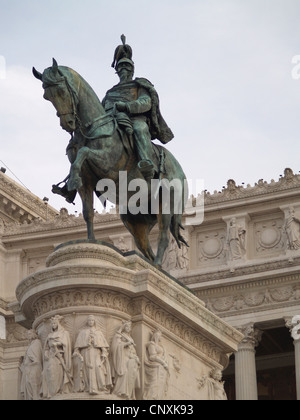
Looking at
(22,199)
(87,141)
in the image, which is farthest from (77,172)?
(22,199)

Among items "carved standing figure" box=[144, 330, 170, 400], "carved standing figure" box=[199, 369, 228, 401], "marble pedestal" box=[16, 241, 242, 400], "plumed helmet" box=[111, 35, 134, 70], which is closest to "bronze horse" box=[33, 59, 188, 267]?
"marble pedestal" box=[16, 241, 242, 400]

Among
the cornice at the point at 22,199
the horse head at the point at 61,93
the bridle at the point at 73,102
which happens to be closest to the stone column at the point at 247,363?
the cornice at the point at 22,199

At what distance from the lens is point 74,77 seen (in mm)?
21938

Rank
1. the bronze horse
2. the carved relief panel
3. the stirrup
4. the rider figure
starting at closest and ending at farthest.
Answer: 1. the bronze horse
2. the stirrup
3. the rider figure
4. the carved relief panel

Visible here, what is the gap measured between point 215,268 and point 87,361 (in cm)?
3079

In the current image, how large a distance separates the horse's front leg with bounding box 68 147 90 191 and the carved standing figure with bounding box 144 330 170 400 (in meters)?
2.65

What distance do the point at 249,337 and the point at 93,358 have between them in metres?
29.6

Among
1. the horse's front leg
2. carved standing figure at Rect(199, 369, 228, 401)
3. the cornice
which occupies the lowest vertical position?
carved standing figure at Rect(199, 369, 228, 401)

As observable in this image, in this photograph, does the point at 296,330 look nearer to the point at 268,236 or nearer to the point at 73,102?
the point at 268,236

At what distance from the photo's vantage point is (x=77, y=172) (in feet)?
69.6

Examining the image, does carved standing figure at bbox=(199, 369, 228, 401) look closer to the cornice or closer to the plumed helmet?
the plumed helmet

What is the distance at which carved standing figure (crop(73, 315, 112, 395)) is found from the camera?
19.4m

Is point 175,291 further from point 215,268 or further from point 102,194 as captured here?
point 215,268
